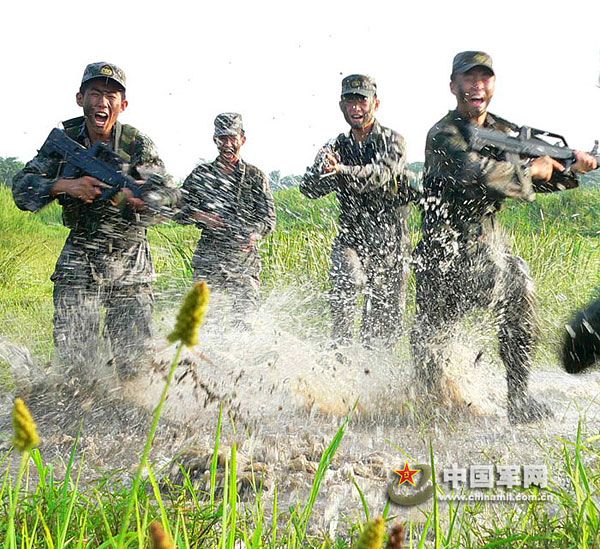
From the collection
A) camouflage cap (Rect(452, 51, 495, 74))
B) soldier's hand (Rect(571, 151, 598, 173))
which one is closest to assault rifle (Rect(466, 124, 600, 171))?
soldier's hand (Rect(571, 151, 598, 173))

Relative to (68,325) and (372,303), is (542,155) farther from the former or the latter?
(68,325)

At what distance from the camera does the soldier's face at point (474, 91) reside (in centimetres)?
485

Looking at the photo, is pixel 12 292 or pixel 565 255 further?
pixel 12 292

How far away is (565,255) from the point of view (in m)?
7.02

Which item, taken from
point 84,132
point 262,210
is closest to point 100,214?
point 84,132

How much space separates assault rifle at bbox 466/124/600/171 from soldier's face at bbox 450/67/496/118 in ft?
0.55

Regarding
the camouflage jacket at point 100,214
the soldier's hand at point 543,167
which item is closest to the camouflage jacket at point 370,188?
the soldier's hand at point 543,167

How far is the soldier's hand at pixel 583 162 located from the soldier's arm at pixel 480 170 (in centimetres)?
39

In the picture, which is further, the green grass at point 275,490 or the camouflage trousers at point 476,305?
the camouflage trousers at point 476,305

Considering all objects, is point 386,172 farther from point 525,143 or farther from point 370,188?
point 525,143

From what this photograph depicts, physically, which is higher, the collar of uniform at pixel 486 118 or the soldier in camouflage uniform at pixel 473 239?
the collar of uniform at pixel 486 118

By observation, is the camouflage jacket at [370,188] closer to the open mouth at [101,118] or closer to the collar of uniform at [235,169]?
the collar of uniform at [235,169]

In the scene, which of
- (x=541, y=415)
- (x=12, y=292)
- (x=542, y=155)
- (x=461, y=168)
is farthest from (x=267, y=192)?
(x=12, y=292)

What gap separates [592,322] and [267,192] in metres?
3.22
